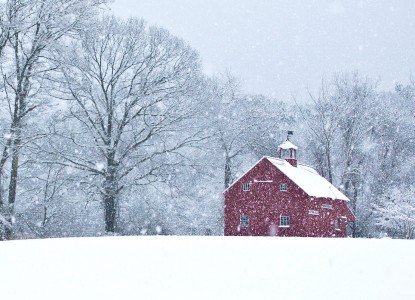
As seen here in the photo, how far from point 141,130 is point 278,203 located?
10.2 meters

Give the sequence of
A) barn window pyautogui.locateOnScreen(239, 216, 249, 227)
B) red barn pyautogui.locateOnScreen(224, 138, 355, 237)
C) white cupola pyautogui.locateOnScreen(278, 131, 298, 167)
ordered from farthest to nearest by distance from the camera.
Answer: white cupola pyautogui.locateOnScreen(278, 131, 298, 167) < barn window pyautogui.locateOnScreen(239, 216, 249, 227) < red barn pyautogui.locateOnScreen(224, 138, 355, 237)

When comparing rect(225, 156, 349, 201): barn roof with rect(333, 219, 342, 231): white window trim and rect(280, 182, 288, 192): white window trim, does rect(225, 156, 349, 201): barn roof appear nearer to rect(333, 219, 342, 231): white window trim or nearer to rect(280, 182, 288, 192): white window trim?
rect(280, 182, 288, 192): white window trim

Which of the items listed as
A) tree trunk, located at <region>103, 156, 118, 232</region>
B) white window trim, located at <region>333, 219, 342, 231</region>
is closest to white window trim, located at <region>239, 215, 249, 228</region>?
white window trim, located at <region>333, 219, 342, 231</region>

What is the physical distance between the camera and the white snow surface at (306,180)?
32281 millimetres

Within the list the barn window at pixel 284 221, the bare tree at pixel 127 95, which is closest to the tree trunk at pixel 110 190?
the bare tree at pixel 127 95

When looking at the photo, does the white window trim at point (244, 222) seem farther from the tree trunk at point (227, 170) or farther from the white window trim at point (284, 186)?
the tree trunk at point (227, 170)

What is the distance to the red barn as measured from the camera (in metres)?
32.2

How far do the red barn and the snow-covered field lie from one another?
20.6 metres

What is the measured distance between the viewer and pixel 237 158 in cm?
4250

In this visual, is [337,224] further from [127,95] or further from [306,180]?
[127,95]

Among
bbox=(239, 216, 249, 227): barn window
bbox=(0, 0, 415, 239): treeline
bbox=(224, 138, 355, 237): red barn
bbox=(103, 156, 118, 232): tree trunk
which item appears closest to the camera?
bbox=(0, 0, 415, 239): treeline

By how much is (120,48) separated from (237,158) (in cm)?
1688

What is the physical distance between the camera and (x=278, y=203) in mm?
32688

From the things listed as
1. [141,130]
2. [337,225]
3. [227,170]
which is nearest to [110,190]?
[141,130]
